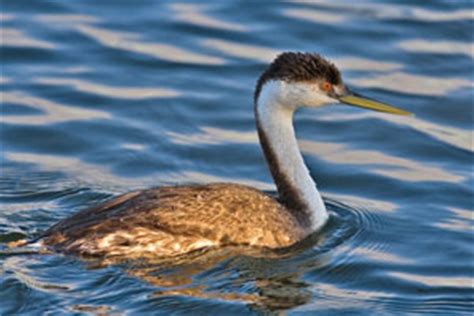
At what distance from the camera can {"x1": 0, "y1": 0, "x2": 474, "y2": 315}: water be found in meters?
10.9

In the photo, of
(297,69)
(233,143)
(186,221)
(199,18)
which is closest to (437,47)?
(199,18)

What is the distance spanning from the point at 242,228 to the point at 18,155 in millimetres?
3172

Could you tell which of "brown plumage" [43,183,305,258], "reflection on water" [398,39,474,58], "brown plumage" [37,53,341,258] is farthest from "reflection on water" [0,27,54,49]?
"brown plumage" [43,183,305,258]

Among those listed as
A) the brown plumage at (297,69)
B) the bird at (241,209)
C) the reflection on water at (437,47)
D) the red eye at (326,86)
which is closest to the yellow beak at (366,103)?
the bird at (241,209)

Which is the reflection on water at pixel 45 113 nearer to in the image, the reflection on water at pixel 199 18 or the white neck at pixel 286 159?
the reflection on water at pixel 199 18

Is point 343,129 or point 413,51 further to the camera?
point 413,51

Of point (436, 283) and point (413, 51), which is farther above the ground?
point (413, 51)

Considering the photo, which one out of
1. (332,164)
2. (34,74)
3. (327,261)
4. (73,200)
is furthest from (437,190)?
(34,74)

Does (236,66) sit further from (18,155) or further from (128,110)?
(18,155)

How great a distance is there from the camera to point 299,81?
11.9 meters

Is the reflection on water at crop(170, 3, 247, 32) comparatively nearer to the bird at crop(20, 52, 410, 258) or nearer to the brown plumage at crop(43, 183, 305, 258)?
the bird at crop(20, 52, 410, 258)

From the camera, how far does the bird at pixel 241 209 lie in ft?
36.5

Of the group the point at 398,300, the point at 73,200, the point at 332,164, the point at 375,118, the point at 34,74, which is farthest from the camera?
the point at 34,74

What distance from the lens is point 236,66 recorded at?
16.3 m
